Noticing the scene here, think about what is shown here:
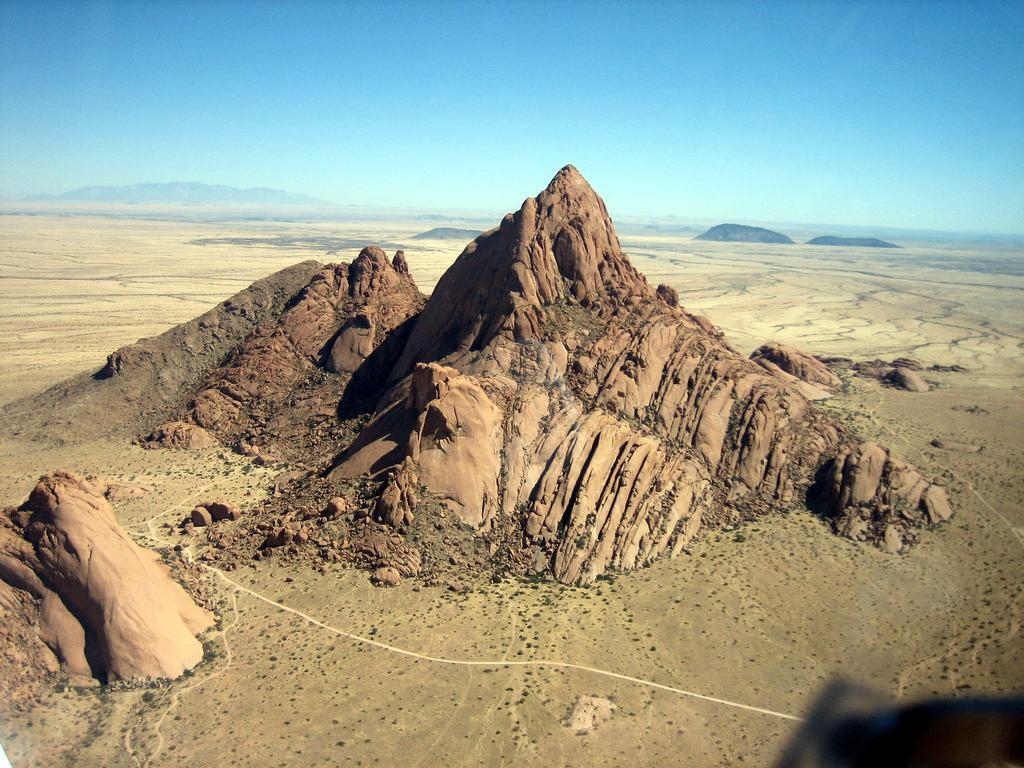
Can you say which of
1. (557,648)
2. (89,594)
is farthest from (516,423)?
(89,594)

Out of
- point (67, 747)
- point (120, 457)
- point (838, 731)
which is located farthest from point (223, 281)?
point (838, 731)

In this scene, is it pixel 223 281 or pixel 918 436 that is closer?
pixel 918 436

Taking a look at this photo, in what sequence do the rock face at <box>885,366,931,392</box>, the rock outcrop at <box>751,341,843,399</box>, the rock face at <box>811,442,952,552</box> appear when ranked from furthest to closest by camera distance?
1. the rock face at <box>885,366,931,392</box>
2. the rock outcrop at <box>751,341,843,399</box>
3. the rock face at <box>811,442,952,552</box>

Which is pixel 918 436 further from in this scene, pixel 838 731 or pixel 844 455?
pixel 838 731

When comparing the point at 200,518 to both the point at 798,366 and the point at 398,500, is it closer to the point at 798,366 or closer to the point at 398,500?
the point at 398,500

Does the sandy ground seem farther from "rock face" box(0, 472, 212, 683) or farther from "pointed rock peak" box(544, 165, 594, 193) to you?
"pointed rock peak" box(544, 165, 594, 193)

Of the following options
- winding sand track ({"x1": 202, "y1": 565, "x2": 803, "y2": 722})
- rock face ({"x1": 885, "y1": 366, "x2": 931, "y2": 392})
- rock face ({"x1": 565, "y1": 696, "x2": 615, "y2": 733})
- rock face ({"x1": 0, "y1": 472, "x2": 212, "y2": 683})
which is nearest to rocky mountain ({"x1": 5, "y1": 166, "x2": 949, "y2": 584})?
winding sand track ({"x1": 202, "y1": 565, "x2": 803, "y2": 722})
